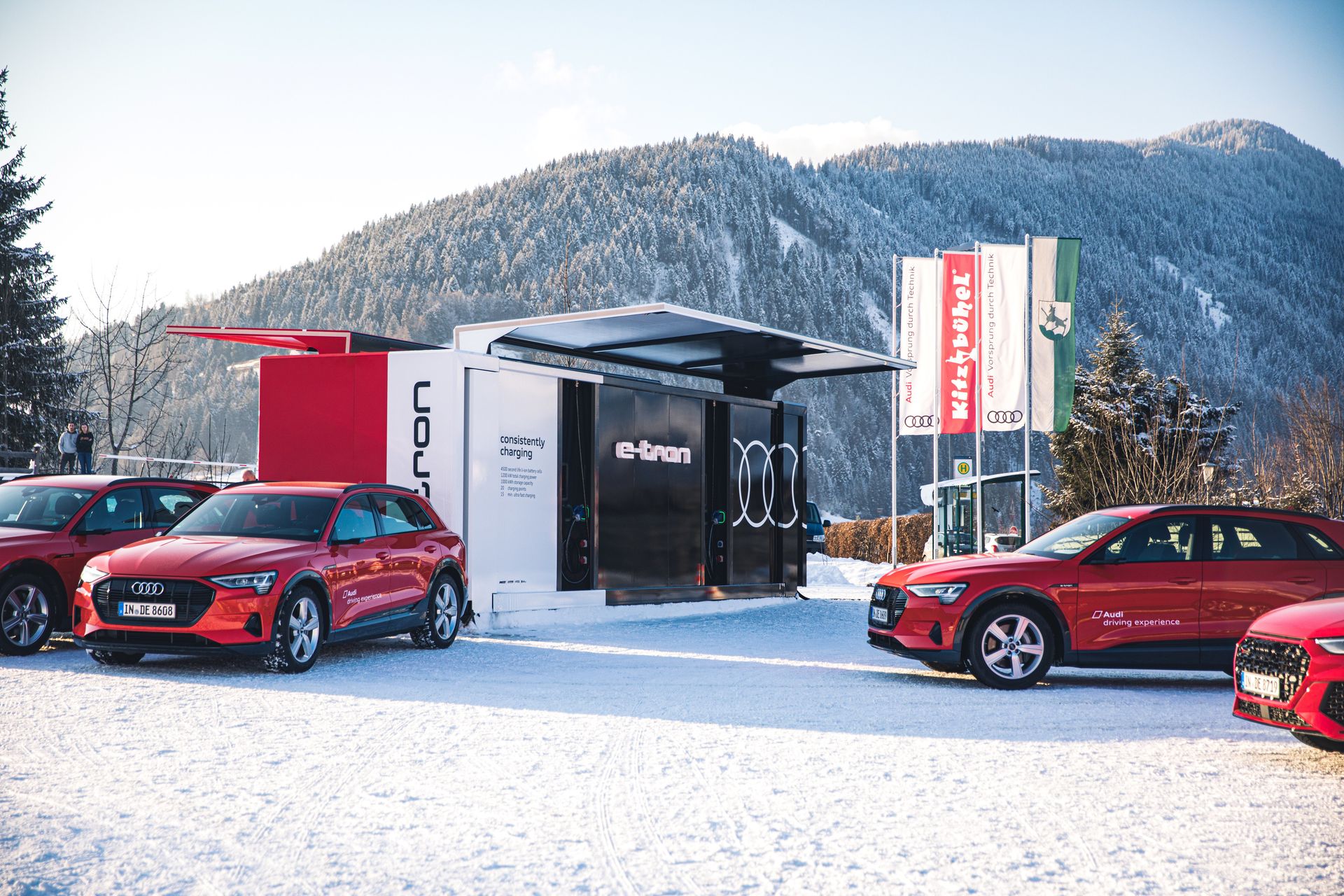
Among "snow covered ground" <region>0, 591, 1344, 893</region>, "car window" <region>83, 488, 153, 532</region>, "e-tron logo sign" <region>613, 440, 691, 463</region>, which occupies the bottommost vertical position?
"snow covered ground" <region>0, 591, 1344, 893</region>

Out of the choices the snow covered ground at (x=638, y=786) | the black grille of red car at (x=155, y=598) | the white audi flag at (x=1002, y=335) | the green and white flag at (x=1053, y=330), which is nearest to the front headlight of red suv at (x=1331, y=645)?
the snow covered ground at (x=638, y=786)

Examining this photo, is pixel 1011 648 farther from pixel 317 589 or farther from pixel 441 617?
pixel 317 589

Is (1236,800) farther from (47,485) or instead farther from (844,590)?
(844,590)

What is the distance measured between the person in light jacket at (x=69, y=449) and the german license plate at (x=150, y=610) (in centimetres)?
1789

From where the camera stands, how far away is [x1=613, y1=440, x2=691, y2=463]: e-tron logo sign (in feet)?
55.7

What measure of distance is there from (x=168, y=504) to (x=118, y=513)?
0.71 metres

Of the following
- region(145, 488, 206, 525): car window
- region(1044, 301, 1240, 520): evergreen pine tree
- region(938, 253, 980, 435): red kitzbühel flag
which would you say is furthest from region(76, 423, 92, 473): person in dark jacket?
region(1044, 301, 1240, 520): evergreen pine tree

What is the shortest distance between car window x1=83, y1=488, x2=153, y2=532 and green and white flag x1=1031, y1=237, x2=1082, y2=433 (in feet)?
61.9

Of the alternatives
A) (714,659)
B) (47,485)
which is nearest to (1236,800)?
(714,659)

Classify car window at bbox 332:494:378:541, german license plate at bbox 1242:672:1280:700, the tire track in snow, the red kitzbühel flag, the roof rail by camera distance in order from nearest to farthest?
1. the tire track in snow
2. german license plate at bbox 1242:672:1280:700
3. car window at bbox 332:494:378:541
4. the roof rail
5. the red kitzbühel flag

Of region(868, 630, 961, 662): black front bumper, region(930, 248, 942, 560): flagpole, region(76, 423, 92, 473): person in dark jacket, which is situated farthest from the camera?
region(930, 248, 942, 560): flagpole

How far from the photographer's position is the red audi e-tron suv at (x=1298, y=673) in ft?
22.0

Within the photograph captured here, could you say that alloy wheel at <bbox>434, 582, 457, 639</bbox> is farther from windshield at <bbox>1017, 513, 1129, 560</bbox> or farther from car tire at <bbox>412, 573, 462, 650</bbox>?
windshield at <bbox>1017, 513, 1129, 560</bbox>

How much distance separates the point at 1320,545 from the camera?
34.7 feet
